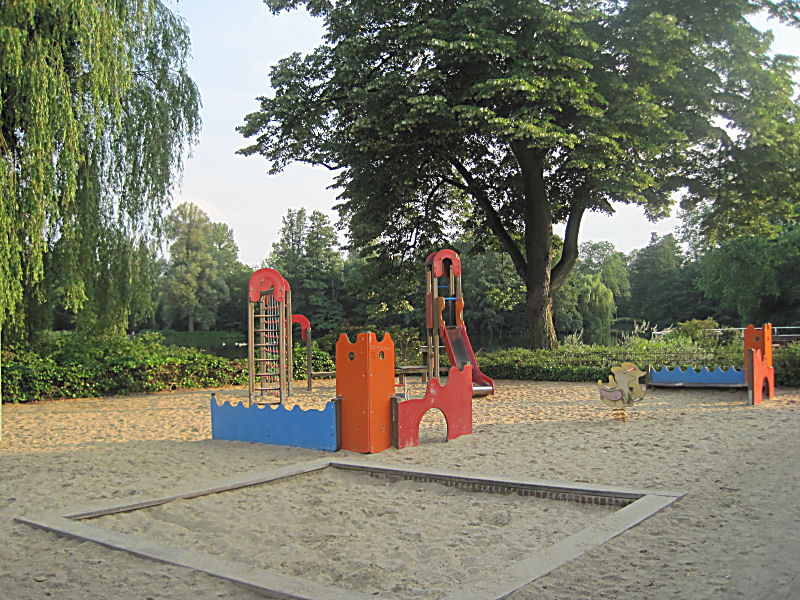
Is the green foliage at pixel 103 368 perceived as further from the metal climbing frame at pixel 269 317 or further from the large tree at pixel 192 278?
the large tree at pixel 192 278

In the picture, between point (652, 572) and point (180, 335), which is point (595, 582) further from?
point (180, 335)

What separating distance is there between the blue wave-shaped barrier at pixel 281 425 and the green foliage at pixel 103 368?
6.52m

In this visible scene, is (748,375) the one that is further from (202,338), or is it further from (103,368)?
(202,338)

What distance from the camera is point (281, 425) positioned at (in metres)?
8.05

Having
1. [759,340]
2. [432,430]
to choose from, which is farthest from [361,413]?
[759,340]

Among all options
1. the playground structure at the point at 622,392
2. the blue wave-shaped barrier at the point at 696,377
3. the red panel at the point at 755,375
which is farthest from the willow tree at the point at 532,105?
the playground structure at the point at 622,392

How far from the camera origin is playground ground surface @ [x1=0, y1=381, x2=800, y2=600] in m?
Answer: 3.55

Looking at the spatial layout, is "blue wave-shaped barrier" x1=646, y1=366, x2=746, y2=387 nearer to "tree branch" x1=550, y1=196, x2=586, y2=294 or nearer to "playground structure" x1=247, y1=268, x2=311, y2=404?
"tree branch" x1=550, y1=196, x2=586, y2=294

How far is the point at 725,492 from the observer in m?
5.24

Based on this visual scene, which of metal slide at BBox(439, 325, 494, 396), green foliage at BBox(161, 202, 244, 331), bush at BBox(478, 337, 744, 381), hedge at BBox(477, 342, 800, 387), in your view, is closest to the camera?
metal slide at BBox(439, 325, 494, 396)

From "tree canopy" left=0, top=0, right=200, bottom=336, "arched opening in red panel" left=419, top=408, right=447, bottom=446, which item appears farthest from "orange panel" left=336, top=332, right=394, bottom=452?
"tree canopy" left=0, top=0, right=200, bottom=336

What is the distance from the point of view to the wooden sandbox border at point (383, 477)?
3.40 meters

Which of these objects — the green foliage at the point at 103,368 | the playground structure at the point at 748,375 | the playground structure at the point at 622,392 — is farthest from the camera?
the green foliage at the point at 103,368

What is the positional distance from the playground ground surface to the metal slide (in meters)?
3.72
